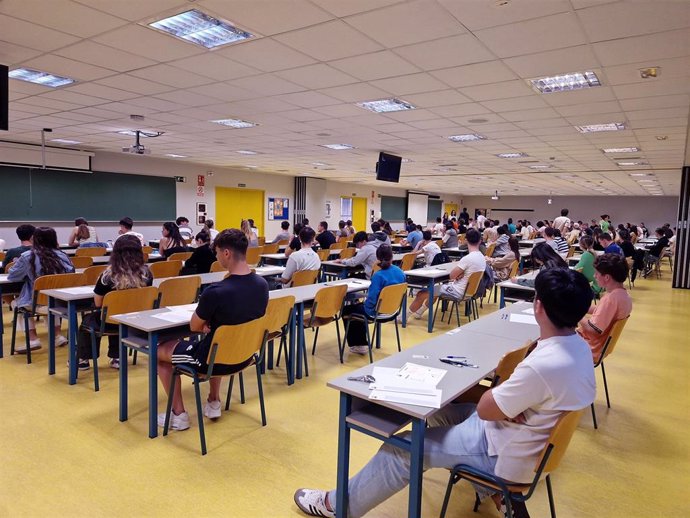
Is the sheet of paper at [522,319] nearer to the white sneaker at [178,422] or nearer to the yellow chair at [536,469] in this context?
the yellow chair at [536,469]

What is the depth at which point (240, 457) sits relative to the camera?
8.98 feet

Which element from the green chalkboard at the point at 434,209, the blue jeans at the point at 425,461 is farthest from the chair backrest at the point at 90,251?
the green chalkboard at the point at 434,209

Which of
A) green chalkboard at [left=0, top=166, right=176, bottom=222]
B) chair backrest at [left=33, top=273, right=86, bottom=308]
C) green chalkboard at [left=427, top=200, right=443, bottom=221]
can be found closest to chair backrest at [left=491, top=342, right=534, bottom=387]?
chair backrest at [left=33, top=273, right=86, bottom=308]

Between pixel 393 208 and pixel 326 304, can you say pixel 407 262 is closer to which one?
pixel 326 304

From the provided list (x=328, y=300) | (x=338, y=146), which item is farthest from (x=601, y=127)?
(x=328, y=300)

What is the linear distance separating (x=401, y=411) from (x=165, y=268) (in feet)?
15.2

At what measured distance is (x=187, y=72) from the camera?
4312mm

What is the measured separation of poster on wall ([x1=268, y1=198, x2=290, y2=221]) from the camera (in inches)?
627

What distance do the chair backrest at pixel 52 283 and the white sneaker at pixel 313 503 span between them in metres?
3.21

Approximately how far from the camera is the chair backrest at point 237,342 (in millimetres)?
A: 2695

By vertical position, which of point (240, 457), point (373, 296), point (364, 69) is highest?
point (364, 69)

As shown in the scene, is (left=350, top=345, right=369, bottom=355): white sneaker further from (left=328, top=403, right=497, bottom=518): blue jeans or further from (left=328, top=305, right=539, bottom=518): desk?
(left=328, top=403, right=497, bottom=518): blue jeans

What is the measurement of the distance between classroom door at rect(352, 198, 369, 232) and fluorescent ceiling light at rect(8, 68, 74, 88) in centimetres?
1558

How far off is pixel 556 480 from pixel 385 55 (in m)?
3.29
